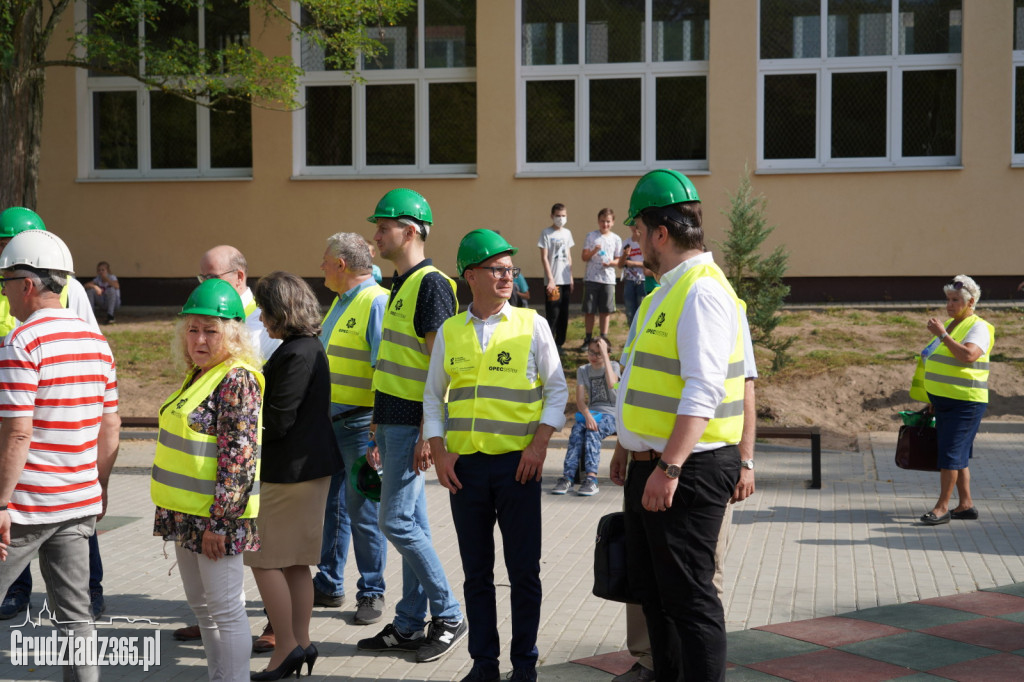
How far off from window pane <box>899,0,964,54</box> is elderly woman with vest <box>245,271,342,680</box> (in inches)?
634

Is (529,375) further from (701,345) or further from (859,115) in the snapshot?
(859,115)

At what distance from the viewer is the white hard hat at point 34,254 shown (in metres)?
4.43

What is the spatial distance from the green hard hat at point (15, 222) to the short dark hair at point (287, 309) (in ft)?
5.37

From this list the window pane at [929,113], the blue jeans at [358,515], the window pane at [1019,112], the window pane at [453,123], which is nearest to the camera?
the blue jeans at [358,515]

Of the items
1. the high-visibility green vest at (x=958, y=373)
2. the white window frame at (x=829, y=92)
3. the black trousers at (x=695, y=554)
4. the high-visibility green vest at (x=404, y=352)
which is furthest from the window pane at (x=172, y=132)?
the black trousers at (x=695, y=554)

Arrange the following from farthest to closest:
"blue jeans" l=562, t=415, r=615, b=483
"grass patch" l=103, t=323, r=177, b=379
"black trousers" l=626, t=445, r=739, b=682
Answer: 1. "grass patch" l=103, t=323, r=177, b=379
2. "blue jeans" l=562, t=415, r=615, b=483
3. "black trousers" l=626, t=445, r=739, b=682

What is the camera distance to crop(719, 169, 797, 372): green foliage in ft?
45.3

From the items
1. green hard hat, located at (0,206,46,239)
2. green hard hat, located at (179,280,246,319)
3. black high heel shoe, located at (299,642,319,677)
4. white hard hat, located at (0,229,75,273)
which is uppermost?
green hard hat, located at (0,206,46,239)

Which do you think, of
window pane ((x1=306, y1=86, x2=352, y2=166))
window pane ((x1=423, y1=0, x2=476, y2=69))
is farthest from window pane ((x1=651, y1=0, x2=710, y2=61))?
window pane ((x1=306, y1=86, x2=352, y2=166))

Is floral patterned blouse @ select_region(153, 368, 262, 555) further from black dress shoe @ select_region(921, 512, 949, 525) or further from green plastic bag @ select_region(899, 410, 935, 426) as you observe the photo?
green plastic bag @ select_region(899, 410, 935, 426)

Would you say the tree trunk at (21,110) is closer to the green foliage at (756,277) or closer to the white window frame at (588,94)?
the white window frame at (588,94)

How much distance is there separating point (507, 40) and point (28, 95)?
7.86 meters

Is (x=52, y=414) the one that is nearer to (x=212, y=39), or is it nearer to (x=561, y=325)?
(x=561, y=325)

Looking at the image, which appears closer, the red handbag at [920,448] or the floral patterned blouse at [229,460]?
the floral patterned blouse at [229,460]
